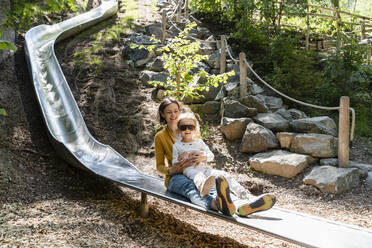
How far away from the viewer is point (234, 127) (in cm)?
544

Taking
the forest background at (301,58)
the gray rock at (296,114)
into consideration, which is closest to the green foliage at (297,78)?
the forest background at (301,58)

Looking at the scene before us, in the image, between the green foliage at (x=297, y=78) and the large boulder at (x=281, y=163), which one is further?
the green foliage at (x=297, y=78)

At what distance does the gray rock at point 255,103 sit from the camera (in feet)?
19.2

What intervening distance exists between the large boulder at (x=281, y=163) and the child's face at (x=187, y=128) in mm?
2067

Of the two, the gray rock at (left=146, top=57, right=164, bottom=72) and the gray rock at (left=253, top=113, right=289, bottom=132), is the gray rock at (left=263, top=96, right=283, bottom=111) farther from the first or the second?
the gray rock at (left=146, top=57, right=164, bottom=72)

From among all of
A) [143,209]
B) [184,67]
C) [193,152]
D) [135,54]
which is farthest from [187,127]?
[135,54]

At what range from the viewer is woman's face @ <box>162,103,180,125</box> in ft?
10.5

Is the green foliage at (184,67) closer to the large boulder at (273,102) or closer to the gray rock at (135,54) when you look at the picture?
the large boulder at (273,102)

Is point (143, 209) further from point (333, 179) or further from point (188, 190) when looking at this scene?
point (333, 179)

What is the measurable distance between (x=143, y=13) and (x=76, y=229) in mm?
11260

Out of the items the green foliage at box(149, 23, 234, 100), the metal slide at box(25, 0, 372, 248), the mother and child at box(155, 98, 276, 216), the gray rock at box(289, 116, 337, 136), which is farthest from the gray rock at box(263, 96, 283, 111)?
the mother and child at box(155, 98, 276, 216)

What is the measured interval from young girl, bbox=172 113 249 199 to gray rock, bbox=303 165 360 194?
1.75 metres

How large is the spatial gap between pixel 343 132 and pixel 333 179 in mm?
636

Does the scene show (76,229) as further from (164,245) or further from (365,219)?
(365,219)
